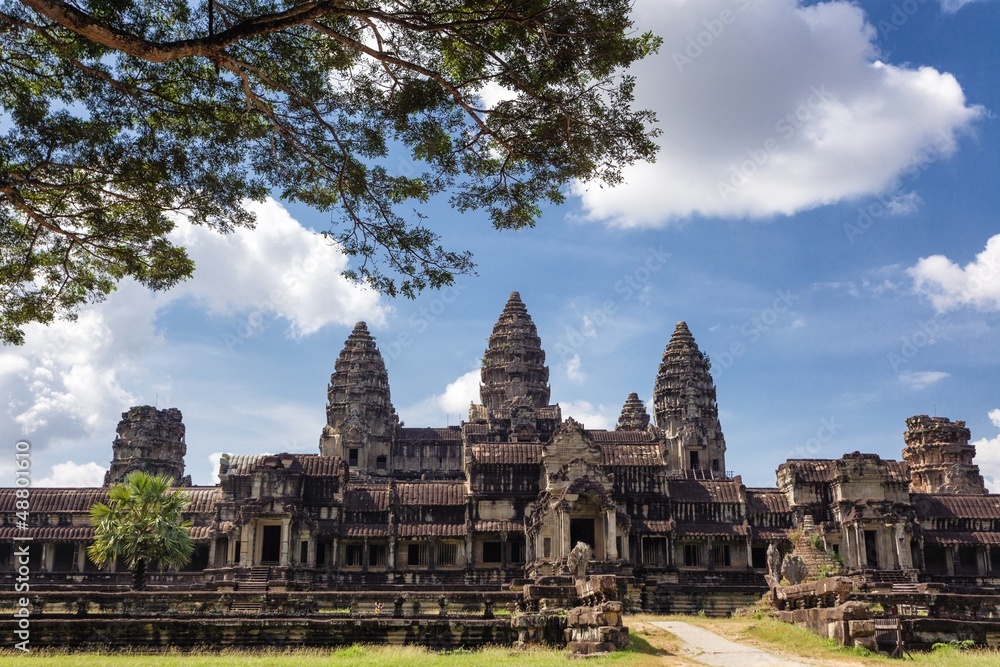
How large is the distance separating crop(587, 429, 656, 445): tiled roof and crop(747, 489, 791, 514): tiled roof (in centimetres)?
1822

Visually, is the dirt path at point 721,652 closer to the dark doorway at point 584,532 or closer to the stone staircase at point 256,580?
the dark doorway at point 584,532

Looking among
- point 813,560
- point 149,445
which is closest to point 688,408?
point 813,560

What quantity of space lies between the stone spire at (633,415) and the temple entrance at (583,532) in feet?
128

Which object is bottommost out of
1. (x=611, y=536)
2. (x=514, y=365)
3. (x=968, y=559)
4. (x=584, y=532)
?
(x=968, y=559)

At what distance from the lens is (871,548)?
4419cm

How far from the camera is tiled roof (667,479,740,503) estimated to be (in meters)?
44.1

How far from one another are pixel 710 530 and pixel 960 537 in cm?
1343

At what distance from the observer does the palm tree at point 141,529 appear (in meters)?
33.9

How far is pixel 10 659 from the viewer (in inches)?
706

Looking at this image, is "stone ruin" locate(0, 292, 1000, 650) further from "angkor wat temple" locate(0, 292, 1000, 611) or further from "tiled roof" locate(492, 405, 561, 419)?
"tiled roof" locate(492, 405, 561, 419)

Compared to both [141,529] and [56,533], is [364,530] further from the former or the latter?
[56,533]

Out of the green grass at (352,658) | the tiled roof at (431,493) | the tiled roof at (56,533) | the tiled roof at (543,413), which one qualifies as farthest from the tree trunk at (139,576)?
the tiled roof at (543,413)

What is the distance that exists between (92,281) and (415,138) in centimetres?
700

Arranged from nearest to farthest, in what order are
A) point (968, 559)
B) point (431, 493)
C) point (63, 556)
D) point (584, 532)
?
point (584, 532) → point (431, 493) → point (63, 556) → point (968, 559)
